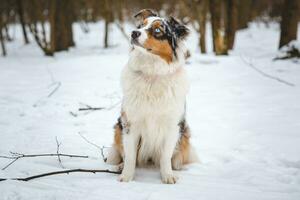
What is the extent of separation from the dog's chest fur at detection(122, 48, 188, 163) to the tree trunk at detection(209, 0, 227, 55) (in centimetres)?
779

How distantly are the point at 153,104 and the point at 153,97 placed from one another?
0.08m

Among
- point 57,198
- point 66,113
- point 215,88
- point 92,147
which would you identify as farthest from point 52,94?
point 57,198

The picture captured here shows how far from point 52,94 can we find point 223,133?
13.5 feet

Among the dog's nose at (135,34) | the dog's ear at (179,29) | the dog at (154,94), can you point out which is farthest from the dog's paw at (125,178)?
the dog's ear at (179,29)

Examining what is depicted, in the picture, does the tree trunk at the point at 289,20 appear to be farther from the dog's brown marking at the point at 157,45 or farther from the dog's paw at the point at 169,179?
the dog's paw at the point at 169,179

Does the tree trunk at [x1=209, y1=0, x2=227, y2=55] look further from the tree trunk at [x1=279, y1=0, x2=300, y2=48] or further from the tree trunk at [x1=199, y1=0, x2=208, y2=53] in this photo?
the tree trunk at [x1=279, y1=0, x2=300, y2=48]

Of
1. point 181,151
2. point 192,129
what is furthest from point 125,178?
point 192,129

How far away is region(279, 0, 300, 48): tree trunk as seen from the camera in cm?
944

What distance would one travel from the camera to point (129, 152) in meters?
3.48

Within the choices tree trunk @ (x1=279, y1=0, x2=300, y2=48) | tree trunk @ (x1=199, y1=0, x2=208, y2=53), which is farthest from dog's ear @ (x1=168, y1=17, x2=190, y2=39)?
tree trunk @ (x1=199, y1=0, x2=208, y2=53)

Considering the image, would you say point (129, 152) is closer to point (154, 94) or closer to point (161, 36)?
point (154, 94)

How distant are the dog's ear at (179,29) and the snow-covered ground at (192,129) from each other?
5.54 feet

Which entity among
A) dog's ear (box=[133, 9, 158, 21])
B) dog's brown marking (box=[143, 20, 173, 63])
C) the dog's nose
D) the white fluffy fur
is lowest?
the white fluffy fur

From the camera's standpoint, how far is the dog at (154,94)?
3369mm
